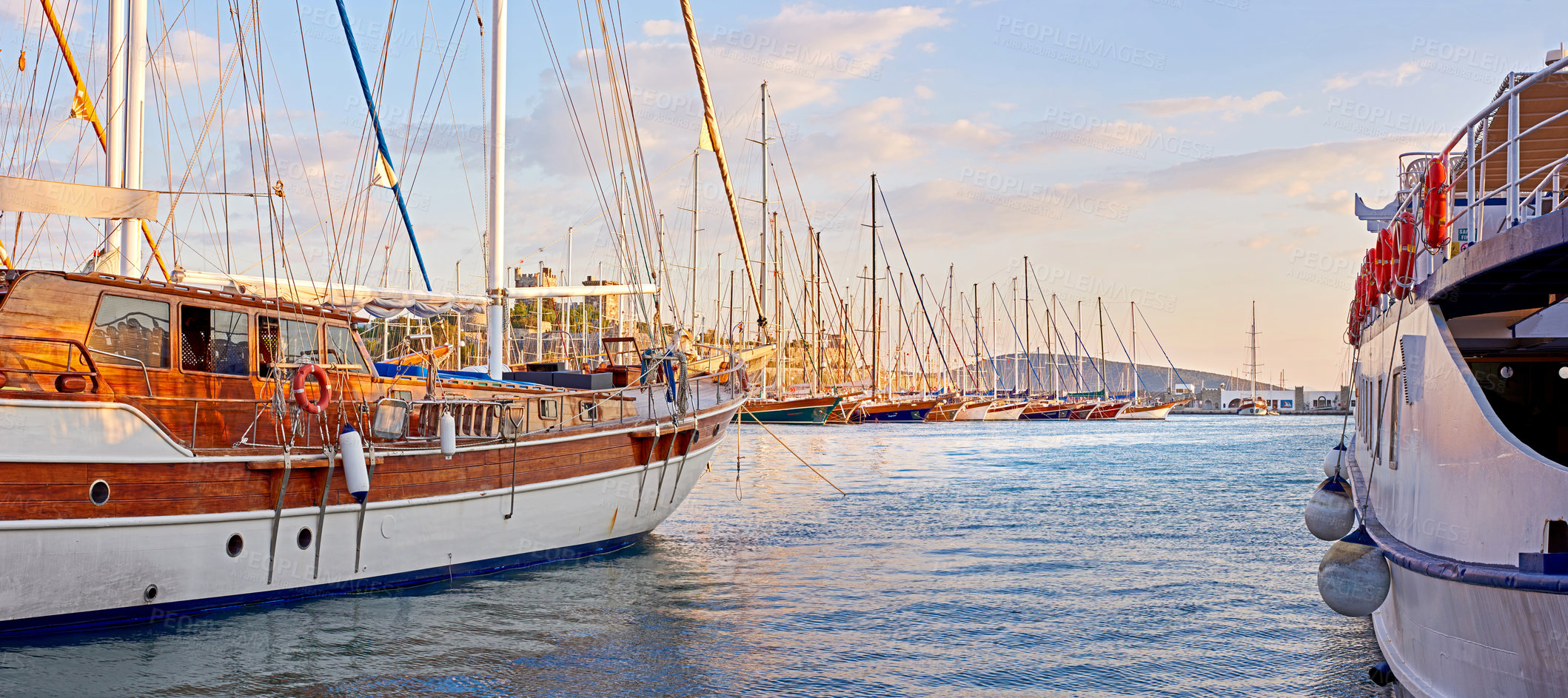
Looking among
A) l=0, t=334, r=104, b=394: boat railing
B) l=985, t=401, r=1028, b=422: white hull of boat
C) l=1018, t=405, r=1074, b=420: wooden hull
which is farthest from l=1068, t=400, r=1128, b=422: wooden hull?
l=0, t=334, r=104, b=394: boat railing

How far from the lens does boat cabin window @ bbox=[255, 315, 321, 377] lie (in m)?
13.3

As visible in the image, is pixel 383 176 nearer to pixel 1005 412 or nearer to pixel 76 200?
pixel 76 200

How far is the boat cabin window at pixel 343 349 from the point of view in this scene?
14406 mm

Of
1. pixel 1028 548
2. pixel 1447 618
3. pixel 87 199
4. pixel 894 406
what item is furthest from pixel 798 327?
pixel 1447 618

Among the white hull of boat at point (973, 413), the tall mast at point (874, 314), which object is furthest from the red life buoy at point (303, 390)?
the white hull of boat at point (973, 413)

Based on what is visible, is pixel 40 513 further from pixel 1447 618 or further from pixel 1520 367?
pixel 1520 367

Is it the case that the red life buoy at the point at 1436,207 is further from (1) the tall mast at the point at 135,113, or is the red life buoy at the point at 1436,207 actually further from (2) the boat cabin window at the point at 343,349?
(1) the tall mast at the point at 135,113

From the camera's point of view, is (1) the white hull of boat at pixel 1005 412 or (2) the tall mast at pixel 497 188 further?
(1) the white hull of boat at pixel 1005 412

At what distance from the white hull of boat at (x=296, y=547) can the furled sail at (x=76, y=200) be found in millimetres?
4254

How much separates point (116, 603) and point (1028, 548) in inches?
556

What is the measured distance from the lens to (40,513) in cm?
1039

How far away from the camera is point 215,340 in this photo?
42.1 ft

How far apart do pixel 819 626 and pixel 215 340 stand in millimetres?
7924

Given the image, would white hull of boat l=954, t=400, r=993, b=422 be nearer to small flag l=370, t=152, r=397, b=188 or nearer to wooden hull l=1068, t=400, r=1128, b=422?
wooden hull l=1068, t=400, r=1128, b=422
